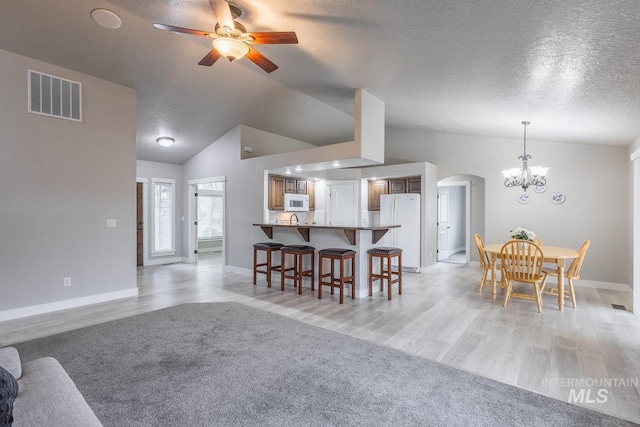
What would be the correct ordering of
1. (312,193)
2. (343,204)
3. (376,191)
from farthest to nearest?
(312,193) < (343,204) < (376,191)

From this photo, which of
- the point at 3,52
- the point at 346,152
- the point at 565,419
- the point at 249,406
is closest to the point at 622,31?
the point at 565,419

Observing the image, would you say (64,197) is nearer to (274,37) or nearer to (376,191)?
(274,37)

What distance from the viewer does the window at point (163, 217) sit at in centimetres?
747

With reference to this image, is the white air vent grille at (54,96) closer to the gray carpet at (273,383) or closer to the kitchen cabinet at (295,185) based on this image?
the gray carpet at (273,383)

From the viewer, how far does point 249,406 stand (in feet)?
6.53

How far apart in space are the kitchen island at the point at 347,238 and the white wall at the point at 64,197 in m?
2.27

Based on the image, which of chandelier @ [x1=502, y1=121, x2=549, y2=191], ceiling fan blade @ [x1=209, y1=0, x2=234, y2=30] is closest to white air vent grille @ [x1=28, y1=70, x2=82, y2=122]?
ceiling fan blade @ [x1=209, y1=0, x2=234, y2=30]

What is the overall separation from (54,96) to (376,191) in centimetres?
599

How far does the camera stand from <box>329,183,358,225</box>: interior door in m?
7.56

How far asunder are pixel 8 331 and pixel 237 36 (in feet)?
12.7

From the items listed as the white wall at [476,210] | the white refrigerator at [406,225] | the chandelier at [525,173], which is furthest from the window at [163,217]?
the chandelier at [525,173]

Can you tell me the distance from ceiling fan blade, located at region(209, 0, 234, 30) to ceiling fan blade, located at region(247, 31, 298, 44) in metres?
0.18

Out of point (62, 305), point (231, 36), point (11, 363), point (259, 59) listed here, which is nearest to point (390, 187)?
point (259, 59)

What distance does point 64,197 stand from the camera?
13.3 feet
